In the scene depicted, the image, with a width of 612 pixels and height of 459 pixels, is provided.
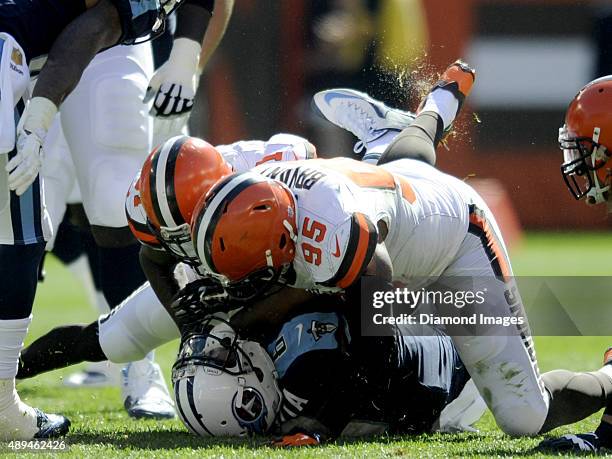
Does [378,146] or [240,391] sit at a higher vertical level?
[378,146]

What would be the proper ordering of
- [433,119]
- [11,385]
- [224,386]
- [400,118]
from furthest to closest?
[400,118], [433,119], [11,385], [224,386]

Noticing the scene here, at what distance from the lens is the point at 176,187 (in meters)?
3.02

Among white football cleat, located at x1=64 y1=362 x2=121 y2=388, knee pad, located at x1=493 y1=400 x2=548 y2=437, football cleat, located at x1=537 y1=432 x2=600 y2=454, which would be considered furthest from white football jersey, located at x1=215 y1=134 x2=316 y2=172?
white football cleat, located at x1=64 y1=362 x2=121 y2=388

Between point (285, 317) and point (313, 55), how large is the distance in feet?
24.4

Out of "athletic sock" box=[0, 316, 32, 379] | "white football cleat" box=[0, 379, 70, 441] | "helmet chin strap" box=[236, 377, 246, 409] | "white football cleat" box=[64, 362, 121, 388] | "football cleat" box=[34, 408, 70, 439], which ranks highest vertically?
"athletic sock" box=[0, 316, 32, 379]

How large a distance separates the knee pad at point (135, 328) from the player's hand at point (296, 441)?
713 mm

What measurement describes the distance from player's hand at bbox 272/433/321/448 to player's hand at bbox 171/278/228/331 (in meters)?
0.43

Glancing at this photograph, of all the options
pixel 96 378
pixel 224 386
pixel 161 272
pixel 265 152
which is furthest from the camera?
pixel 96 378

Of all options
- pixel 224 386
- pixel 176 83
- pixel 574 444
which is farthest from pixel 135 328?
pixel 574 444

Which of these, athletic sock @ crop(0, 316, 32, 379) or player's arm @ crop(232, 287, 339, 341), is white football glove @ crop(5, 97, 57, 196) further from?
player's arm @ crop(232, 287, 339, 341)

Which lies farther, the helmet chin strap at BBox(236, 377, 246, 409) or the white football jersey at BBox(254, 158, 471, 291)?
the helmet chin strap at BBox(236, 377, 246, 409)

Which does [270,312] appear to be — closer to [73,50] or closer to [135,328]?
[135,328]

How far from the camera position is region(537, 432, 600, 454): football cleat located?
2.77 metres

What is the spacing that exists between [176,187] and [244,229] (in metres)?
0.35
